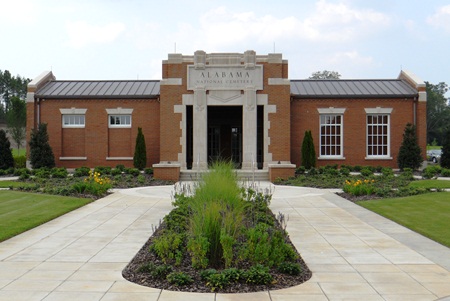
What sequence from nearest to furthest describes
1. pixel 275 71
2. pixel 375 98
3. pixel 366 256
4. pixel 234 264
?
pixel 234 264
pixel 366 256
pixel 275 71
pixel 375 98

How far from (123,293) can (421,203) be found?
37.0 feet

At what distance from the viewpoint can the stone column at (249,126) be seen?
25.6m

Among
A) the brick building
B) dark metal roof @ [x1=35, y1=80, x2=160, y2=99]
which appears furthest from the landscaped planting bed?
dark metal roof @ [x1=35, y1=80, x2=160, y2=99]

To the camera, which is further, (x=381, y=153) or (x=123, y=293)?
(x=381, y=153)

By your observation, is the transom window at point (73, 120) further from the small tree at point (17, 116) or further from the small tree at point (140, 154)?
the small tree at point (17, 116)

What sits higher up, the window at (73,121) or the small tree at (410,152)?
the window at (73,121)

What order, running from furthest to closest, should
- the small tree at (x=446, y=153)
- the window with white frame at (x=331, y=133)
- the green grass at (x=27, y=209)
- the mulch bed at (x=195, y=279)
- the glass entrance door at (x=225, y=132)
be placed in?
the glass entrance door at (x=225, y=132) → the window with white frame at (x=331, y=133) → the small tree at (x=446, y=153) → the green grass at (x=27, y=209) → the mulch bed at (x=195, y=279)

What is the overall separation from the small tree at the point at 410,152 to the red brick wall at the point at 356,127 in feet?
3.87

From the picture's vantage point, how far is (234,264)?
22.6 ft

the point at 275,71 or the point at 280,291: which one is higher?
the point at 275,71

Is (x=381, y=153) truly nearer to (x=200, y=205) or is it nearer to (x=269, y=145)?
(x=269, y=145)

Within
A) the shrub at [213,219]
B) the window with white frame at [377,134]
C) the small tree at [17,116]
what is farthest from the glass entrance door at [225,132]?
the shrub at [213,219]

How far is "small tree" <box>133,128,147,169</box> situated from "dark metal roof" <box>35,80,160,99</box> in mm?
3058

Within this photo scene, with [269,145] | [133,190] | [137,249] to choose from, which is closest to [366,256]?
[137,249]
